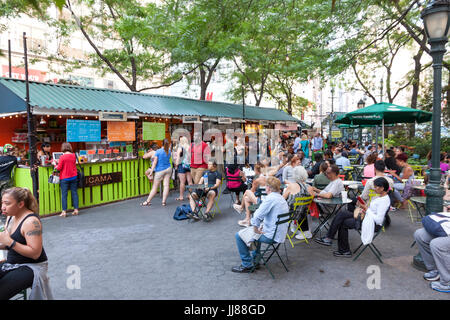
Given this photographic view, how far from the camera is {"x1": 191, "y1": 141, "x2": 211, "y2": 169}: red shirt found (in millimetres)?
9750

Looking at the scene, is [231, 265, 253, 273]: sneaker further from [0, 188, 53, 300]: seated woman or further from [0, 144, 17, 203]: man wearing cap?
[0, 144, 17, 203]: man wearing cap

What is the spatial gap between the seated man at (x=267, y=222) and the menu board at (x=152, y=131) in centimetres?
721

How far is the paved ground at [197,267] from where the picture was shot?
13.3 ft

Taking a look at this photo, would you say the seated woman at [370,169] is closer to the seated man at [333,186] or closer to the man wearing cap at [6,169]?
the seated man at [333,186]

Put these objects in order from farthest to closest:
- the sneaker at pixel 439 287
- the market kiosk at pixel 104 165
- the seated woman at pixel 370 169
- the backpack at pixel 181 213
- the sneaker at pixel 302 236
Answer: the market kiosk at pixel 104 165
the backpack at pixel 181 213
the seated woman at pixel 370 169
the sneaker at pixel 302 236
the sneaker at pixel 439 287

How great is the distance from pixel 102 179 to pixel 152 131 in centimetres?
262

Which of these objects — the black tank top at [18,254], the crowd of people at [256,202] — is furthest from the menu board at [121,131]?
the black tank top at [18,254]

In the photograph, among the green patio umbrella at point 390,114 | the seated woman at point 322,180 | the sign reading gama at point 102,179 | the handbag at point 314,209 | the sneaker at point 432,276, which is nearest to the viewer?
the sneaker at point 432,276

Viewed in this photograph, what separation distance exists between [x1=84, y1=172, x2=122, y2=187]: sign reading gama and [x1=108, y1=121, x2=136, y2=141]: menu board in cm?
113

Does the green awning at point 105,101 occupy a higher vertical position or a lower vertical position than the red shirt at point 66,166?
higher

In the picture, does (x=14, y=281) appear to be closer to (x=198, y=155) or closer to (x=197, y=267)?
(x=197, y=267)

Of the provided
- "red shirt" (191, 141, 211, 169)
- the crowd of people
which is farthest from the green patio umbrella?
"red shirt" (191, 141, 211, 169)

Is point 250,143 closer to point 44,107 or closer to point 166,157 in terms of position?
point 166,157

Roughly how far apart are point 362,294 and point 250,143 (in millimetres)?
12996
